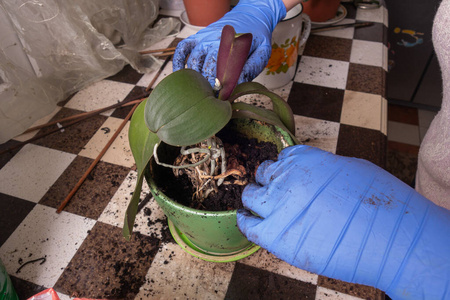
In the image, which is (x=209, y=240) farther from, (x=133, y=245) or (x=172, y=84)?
(x=172, y=84)

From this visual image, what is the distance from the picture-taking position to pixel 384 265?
477mm

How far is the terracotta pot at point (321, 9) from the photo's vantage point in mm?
1319

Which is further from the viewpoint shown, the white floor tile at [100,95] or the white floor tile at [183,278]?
the white floor tile at [100,95]

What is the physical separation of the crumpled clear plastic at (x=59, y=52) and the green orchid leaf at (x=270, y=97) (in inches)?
28.7

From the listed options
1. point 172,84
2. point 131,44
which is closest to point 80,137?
point 131,44

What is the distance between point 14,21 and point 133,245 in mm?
754

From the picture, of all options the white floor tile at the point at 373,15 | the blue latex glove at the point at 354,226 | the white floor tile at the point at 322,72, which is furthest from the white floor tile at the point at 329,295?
the white floor tile at the point at 373,15

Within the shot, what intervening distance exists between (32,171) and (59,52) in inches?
16.7

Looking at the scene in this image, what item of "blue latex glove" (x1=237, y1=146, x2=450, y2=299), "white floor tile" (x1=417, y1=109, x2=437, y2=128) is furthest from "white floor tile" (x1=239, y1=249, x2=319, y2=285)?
"white floor tile" (x1=417, y1=109, x2=437, y2=128)

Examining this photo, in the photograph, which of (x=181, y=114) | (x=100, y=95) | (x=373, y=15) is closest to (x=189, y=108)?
(x=181, y=114)

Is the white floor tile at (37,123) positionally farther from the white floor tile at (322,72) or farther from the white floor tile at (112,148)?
the white floor tile at (322,72)

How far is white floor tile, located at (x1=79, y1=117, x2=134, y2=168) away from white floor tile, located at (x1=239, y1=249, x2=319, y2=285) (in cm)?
43

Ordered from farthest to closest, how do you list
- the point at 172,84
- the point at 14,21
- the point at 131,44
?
the point at 131,44 → the point at 14,21 → the point at 172,84

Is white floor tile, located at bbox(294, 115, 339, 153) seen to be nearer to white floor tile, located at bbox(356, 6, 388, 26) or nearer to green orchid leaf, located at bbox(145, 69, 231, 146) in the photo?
green orchid leaf, located at bbox(145, 69, 231, 146)
